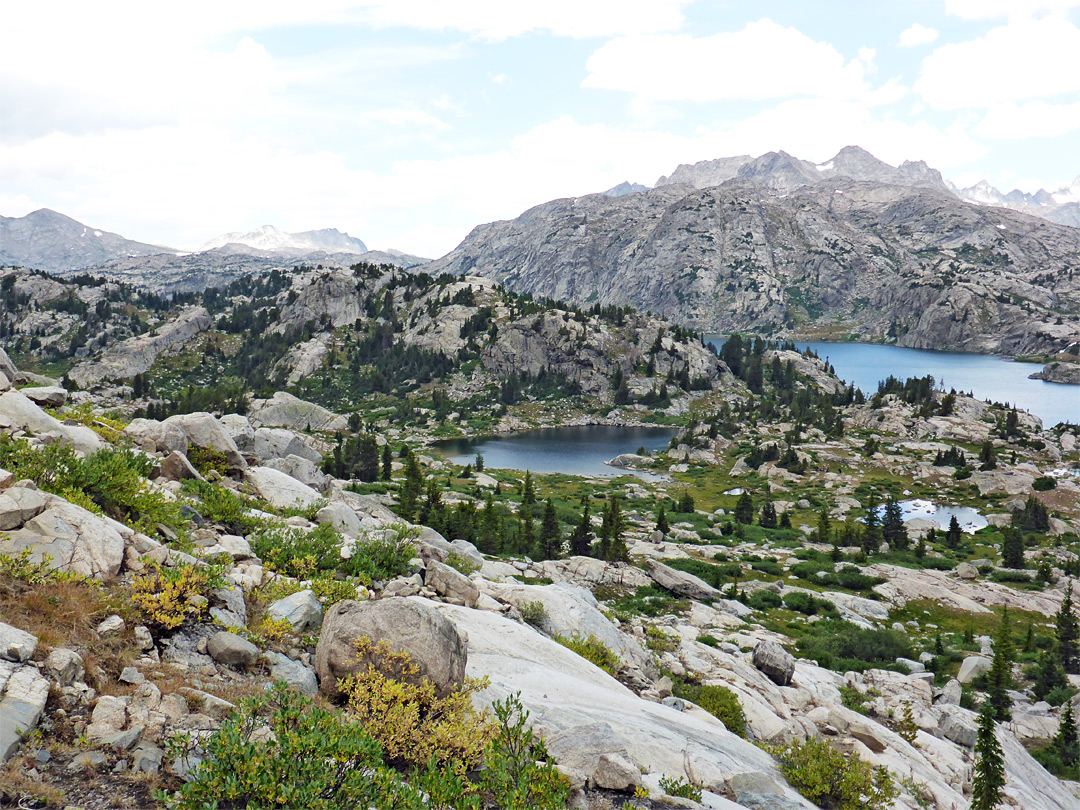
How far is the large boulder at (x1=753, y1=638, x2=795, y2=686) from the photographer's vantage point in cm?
2286

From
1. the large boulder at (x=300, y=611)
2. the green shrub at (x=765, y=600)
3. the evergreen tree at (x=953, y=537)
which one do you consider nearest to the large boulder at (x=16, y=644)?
the large boulder at (x=300, y=611)

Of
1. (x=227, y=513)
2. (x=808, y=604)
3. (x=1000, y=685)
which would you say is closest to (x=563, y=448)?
(x=808, y=604)

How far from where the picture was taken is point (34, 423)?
707 inches

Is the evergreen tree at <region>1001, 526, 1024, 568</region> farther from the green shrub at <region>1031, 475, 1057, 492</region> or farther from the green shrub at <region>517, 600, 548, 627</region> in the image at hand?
the green shrub at <region>517, 600, 548, 627</region>

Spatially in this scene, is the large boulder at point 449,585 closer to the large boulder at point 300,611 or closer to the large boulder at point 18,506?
the large boulder at point 300,611

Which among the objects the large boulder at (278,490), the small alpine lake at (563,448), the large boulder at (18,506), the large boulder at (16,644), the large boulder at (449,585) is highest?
the large boulder at (18,506)

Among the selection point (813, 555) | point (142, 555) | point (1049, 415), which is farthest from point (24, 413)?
point (1049, 415)

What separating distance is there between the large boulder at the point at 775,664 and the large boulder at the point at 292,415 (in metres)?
121

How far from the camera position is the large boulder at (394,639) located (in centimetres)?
1046

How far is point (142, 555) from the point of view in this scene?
12.0 metres

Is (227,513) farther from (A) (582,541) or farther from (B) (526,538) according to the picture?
(A) (582,541)

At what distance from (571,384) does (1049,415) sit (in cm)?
14097

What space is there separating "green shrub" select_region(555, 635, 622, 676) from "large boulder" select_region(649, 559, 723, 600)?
22157 millimetres

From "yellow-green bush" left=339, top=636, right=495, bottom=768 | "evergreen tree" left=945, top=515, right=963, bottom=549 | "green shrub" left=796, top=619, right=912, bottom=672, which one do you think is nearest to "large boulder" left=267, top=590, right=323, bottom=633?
"yellow-green bush" left=339, top=636, right=495, bottom=768
